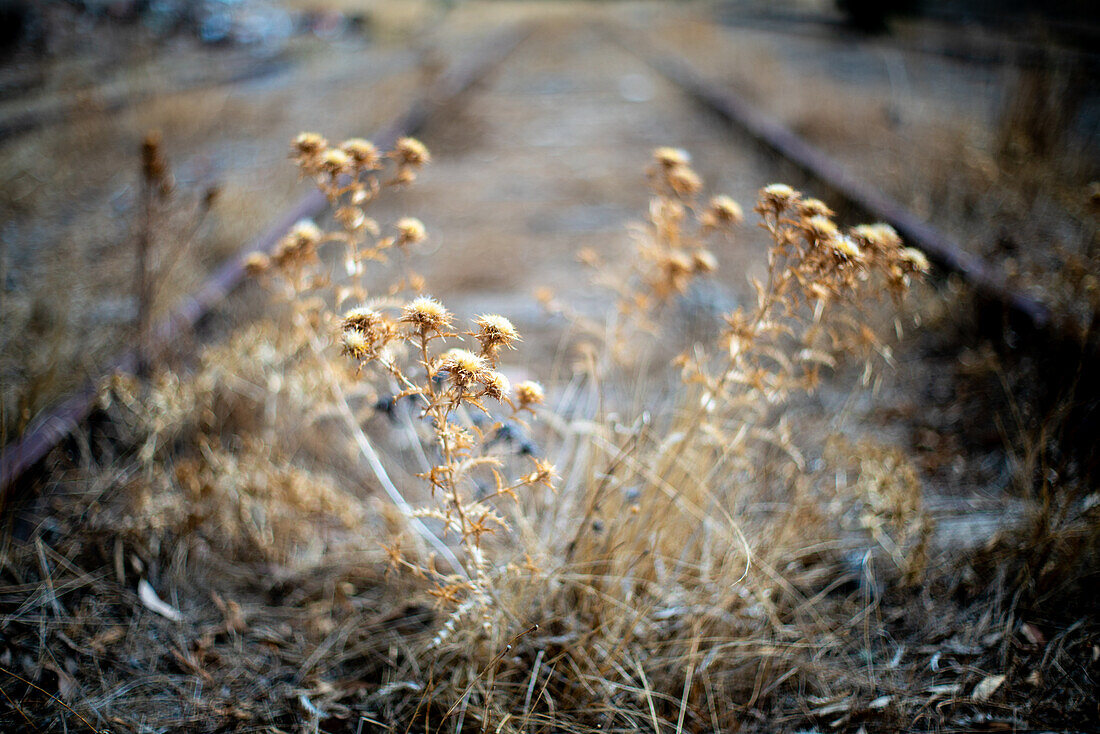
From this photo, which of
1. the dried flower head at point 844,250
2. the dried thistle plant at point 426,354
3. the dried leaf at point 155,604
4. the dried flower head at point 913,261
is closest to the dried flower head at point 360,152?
the dried thistle plant at point 426,354

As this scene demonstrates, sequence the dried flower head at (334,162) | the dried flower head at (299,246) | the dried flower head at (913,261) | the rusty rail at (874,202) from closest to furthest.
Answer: the dried flower head at (913,261) < the dried flower head at (334,162) < the dried flower head at (299,246) < the rusty rail at (874,202)

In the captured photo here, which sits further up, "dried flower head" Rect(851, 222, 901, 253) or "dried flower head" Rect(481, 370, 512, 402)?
"dried flower head" Rect(851, 222, 901, 253)

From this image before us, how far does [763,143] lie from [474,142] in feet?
8.13

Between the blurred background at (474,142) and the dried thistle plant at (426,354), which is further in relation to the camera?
the blurred background at (474,142)

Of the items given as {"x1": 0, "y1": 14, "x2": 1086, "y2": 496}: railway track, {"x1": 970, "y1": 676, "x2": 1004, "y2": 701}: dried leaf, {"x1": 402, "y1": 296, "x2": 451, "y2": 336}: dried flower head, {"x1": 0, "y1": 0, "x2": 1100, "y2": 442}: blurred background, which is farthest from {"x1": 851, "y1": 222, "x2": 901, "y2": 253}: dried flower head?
{"x1": 0, "y1": 14, "x2": 1086, "y2": 496}: railway track

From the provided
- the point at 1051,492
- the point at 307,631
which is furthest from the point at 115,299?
the point at 1051,492

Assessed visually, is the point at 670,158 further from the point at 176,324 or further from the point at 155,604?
the point at 176,324

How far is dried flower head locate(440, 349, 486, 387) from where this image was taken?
985 millimetres

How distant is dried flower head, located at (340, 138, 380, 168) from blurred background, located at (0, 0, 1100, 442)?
109 centimetres

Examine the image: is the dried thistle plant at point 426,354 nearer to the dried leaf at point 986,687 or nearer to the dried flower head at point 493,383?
the dried flower head at point 493,383

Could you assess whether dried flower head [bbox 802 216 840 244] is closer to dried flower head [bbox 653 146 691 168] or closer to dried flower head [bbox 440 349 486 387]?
dried flower head [bbox 653 146 691 168]

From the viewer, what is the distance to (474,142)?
5.45 metres

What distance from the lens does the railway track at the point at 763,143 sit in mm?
1940

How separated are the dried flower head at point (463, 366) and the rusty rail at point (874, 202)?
2.41m
